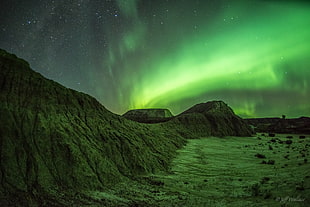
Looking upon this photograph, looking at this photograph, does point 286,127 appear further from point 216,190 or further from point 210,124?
point 216,190

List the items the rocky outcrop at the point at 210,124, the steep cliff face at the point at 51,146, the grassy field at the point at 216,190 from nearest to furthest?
the grassy field at the point at 216,190, the steep cliff face at the point at 51,146, the rocky outcrop at the point at 210,124

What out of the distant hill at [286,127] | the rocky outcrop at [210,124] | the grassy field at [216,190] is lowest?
the distant hill at [286,127]

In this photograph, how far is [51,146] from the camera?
10.4 m

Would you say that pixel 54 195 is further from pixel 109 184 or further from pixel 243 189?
pixel 243 189

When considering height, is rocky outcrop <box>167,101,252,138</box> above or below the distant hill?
above

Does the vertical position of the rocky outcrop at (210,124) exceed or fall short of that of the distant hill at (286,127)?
it exceeds it

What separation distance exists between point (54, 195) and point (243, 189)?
10.1 metres

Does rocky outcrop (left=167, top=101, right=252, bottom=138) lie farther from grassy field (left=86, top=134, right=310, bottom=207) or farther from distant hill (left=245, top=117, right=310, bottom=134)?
grassy field (left=86, top=134, right=310, bottom=207)

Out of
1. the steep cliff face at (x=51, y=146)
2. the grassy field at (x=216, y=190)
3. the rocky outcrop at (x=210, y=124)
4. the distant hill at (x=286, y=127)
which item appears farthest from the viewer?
the distant hill at (x=286, y=127)

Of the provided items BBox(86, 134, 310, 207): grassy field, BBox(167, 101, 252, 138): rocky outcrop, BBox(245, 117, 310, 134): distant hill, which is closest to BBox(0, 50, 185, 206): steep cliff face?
BBox(86, 134, 310, 207): grassy field

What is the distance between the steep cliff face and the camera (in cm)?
845

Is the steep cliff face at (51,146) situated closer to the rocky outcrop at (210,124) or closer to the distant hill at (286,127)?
the rocky outcrop at (210,124)

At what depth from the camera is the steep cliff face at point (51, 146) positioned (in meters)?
8.45

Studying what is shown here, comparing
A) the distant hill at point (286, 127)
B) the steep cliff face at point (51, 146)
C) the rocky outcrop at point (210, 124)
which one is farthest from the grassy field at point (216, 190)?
the distant hill at point (286, 127)
